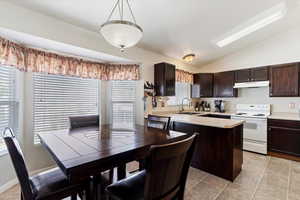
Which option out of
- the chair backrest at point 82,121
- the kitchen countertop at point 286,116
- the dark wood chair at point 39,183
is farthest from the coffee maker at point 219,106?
the dark wood chair at point 39,183

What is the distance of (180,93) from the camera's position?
15.2 feet

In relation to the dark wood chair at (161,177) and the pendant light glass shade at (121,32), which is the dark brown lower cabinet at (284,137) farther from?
the pendant light glass shade at (121,32)

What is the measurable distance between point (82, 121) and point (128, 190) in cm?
152

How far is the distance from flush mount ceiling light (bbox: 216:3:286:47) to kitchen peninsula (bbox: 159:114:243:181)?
2094 millimetres

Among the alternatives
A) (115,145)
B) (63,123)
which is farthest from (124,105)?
(115,145)

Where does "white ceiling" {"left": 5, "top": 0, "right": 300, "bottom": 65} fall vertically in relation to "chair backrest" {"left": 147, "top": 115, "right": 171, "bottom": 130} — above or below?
above

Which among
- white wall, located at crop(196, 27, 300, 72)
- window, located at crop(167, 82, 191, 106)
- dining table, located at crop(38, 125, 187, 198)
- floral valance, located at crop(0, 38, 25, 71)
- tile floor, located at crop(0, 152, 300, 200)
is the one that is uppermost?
white wall, located at crop(196, 27, 300, 72)

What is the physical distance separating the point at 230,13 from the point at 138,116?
2.65 metres

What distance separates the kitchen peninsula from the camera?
7.44ft

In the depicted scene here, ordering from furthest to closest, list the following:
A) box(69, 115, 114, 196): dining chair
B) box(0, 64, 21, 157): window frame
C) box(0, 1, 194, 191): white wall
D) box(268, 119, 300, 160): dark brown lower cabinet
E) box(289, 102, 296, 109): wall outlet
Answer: box(289, 102, 296, 109): wall outlet < box(268, 119, 300, 160): dark brown lower cabinet < box(0, 64, 21, 157): window frame < box(0, 1, 194, 191): white wall < box(69, 115, 114, 196): dining chair

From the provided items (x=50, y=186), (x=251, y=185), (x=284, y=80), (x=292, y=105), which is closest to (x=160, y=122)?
(x=50, y=186)

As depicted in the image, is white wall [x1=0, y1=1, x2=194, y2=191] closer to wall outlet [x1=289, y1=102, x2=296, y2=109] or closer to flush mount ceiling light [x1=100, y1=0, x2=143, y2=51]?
flush mount ceiling light [x1=100, y1=0, x2=143, y2=51]

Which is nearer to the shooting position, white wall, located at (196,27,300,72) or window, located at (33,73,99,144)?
window, located at (33,73,99,144)

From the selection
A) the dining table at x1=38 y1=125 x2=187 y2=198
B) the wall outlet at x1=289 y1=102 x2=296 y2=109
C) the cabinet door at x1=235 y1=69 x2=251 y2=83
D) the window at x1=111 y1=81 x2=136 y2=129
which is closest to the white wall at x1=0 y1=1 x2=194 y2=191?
the window at x1=111 y1=81 x2=136 y2=129
